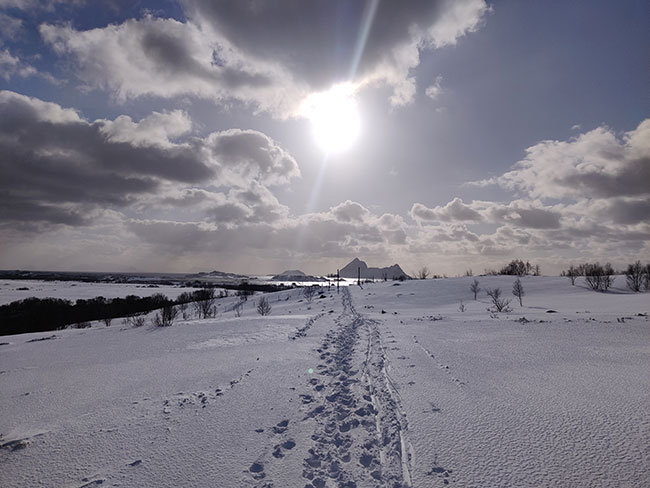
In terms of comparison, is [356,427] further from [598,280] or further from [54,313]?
[54,313]

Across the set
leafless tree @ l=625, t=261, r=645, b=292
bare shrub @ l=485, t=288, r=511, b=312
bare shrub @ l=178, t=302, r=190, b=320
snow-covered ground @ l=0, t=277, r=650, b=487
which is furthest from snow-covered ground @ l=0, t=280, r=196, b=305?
leafless tree @ l=625, t=261, r=645, b=292

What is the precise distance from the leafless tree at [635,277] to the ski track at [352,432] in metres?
46.1

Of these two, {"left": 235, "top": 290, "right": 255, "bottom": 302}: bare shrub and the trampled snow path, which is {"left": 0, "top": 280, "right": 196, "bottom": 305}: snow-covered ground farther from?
the trampled snow path

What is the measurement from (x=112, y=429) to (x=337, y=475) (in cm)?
401

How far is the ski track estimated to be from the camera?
3861mm

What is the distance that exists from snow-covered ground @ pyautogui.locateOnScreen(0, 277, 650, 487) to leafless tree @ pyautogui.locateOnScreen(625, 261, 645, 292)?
37.2m

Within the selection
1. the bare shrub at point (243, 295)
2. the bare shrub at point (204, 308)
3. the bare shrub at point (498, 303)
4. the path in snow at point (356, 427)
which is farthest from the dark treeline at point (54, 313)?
the bare shrub at point (498, 303)

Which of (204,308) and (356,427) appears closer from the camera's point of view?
(356,427)

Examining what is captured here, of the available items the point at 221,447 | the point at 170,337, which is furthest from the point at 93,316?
the point at 221,447

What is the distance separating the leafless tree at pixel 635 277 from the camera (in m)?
36.4

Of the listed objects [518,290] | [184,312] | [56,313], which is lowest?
[56,313]

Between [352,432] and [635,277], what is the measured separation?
50863 millimetres

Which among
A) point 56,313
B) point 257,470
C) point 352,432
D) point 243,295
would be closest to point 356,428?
point 352,432

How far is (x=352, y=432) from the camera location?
16.4ft
